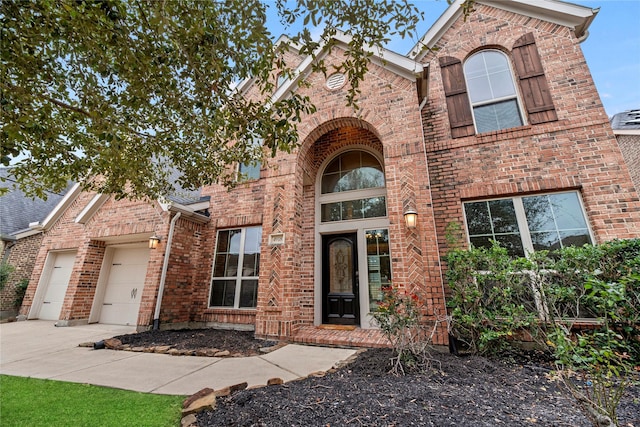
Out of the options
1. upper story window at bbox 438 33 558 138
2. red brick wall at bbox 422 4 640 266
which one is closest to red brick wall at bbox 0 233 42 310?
red brick wall at bbox 422 4 640 266

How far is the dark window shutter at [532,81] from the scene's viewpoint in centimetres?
521

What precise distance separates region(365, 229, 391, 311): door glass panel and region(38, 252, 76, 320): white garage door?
937cm

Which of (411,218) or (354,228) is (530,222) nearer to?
(411,218)

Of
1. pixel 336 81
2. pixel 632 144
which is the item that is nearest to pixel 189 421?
pixel 336 81

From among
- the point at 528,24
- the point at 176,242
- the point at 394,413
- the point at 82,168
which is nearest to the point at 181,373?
the point at 394,413

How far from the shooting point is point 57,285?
28.1 ft

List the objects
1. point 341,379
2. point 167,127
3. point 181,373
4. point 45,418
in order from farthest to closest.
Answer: point 167,127, point 181,373, point 341,379, point 45,418

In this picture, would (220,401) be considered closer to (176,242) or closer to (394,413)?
(394,413)

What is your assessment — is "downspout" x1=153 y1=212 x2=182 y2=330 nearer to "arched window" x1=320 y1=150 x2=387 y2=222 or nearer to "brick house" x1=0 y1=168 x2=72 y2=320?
"arched window" x1=320 y1=150 x2=387 y2=222

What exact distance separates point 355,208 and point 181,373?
4646mm

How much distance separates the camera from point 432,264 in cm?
460

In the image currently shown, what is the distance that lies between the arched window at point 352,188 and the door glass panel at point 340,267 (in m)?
0.68

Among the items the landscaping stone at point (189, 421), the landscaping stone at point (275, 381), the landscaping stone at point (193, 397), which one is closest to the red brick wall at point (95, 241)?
the landscaping stone at point (193, 397)

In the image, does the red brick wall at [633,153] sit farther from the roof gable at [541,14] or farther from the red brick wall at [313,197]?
the red brick wall at [313,197]
